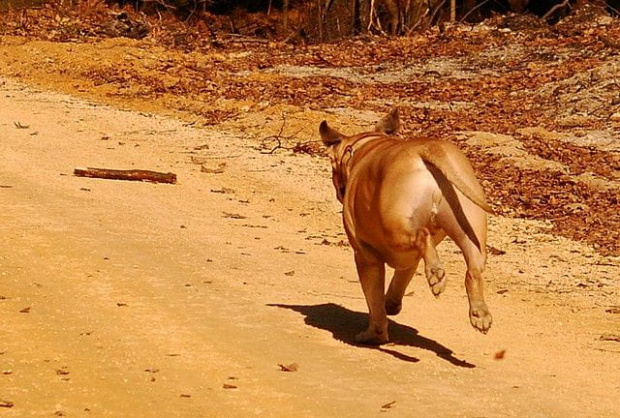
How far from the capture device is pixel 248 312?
33.1 feet

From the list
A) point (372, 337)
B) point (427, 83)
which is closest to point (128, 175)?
point (372, 337)

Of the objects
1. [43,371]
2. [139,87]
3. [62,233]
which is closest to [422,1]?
[139,87]

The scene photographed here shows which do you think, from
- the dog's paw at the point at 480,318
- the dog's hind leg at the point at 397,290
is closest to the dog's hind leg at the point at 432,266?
the dog's paw at the point at 480,318

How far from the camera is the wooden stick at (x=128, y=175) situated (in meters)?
15.6

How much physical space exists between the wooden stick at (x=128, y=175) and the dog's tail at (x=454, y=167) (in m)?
7.65

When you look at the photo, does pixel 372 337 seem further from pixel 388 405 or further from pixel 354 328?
pixel 388 405

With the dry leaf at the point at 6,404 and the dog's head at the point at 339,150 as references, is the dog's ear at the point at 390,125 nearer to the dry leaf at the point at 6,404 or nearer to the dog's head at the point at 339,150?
the dog's head at the point at 339,150

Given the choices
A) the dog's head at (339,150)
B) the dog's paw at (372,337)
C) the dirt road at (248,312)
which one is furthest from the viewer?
the dog's head at (339,150)

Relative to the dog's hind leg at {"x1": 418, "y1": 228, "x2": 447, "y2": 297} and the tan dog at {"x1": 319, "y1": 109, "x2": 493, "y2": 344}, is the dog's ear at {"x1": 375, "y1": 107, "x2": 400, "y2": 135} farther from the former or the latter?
the dog's hind leg at {"x1": 418, "y1": 228, "x2": 447, "y2": 297}

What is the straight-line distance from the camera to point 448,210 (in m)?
8.34

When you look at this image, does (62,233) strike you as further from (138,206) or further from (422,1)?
(422,1)

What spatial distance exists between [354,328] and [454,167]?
79.0 inches

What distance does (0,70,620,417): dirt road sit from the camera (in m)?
8.05

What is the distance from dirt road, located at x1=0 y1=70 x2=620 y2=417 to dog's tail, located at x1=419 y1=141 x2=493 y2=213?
3.63ft
